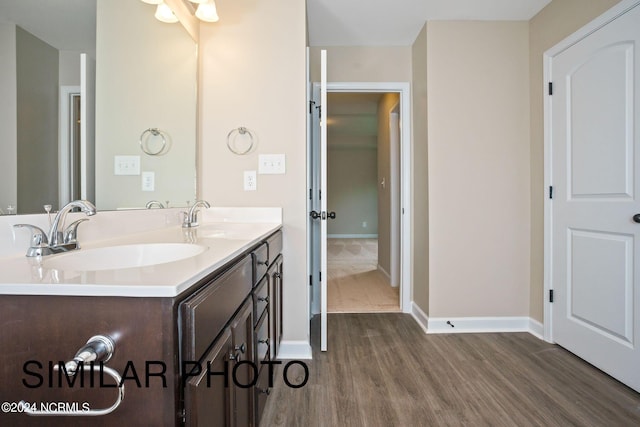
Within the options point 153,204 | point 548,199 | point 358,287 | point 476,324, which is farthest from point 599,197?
point 153,204

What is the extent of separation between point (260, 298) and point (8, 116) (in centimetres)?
93

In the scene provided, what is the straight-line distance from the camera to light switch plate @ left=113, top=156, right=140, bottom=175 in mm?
1232

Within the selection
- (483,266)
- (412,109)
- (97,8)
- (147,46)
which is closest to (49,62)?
(97,8)

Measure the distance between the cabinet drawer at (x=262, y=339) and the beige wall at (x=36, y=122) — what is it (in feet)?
2.65

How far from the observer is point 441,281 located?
7.39ft

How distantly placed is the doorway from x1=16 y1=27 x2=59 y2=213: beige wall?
7.31ft

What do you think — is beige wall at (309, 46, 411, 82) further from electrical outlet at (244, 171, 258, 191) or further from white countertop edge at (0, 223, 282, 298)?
white countertop edge at (0, 223, 282, 298)

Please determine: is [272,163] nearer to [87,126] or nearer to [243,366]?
[87,126]

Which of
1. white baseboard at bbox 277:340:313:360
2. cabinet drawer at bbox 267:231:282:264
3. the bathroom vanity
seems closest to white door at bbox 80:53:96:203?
the bathroom vanity

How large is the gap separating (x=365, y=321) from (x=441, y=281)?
0.69 meters

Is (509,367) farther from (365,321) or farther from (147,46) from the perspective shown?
(147,46)

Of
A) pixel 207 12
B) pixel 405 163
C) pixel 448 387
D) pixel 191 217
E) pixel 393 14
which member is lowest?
pixel 448 387

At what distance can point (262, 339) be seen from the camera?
1242 millimetres

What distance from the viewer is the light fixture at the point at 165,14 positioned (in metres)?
1.52
